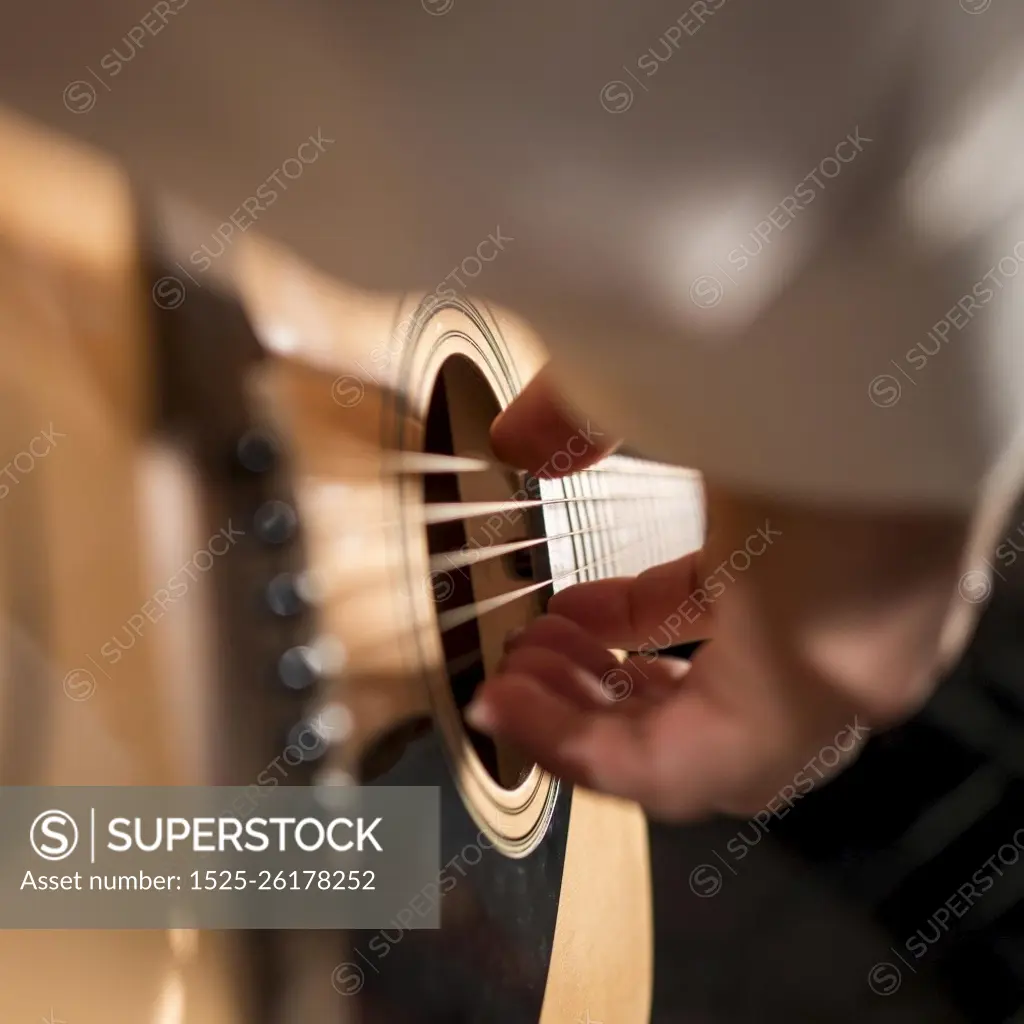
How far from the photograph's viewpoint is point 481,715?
43 centimetres

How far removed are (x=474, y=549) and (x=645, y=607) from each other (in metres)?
0.09

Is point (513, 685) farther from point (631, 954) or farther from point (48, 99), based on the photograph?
point (48, 99)

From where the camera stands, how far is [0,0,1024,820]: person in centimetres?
39

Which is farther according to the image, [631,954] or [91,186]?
[631,954]

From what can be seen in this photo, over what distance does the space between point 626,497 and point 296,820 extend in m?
0.21

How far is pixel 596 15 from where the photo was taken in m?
0.44

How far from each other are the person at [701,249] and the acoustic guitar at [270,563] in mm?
23

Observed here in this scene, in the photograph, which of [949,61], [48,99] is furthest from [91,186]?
[949,61]

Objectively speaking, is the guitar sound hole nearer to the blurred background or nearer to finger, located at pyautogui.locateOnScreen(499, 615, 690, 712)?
finger, located at pyautogui.locateOnScreen(499, 615, 690, 712)

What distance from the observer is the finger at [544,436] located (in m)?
0.43

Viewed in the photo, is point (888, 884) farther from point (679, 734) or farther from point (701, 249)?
point (701, 249)

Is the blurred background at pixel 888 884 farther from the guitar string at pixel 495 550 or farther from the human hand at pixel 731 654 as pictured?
the guitar string at pixel 495 550

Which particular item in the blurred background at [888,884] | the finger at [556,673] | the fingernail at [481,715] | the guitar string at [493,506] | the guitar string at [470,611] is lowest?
the blurred background at [888,884]

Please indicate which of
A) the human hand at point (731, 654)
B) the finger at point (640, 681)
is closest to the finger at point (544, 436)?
the human hand at point (731, 654)
